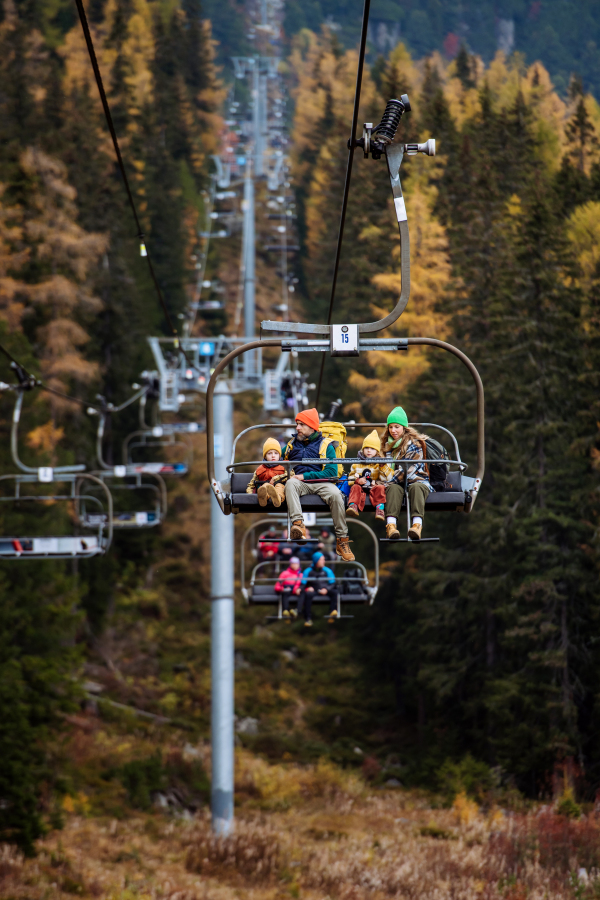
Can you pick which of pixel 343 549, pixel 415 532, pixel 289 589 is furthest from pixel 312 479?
pixel 289 589

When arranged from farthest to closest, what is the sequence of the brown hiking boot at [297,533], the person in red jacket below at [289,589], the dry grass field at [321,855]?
the dry grass field at [321,855], the person in red jacket below at [289,589], the brown hiking boot at [297,533]

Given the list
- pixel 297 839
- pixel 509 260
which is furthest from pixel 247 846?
pixel 509 260

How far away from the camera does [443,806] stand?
81.4ft

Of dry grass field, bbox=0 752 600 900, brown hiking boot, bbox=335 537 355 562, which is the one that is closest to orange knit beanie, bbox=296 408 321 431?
brown hiking boot, bbox=335 537 355 562

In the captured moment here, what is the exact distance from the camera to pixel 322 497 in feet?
33.1

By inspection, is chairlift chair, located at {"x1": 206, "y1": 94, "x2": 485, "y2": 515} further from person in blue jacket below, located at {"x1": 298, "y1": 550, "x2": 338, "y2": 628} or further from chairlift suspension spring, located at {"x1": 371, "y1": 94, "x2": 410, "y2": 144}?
person in blue jacket below, located at {"x1": 298, "y1": 550, "x2": 338, "y2": 628}

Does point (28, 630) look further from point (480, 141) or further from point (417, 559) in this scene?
point (480, 141)

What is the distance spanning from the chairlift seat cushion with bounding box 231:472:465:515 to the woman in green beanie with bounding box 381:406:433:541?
13 cm

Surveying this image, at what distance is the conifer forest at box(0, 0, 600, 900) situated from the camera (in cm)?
2109

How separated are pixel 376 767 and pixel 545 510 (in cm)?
914

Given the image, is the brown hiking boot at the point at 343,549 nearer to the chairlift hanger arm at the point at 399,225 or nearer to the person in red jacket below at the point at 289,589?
the chairlift hanger arm at the point at 399,225

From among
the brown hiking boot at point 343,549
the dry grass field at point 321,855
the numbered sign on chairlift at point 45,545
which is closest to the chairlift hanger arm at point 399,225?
the brown hiking boot at point 343,549

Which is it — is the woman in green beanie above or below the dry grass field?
above

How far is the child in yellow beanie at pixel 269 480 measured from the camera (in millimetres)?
9695
